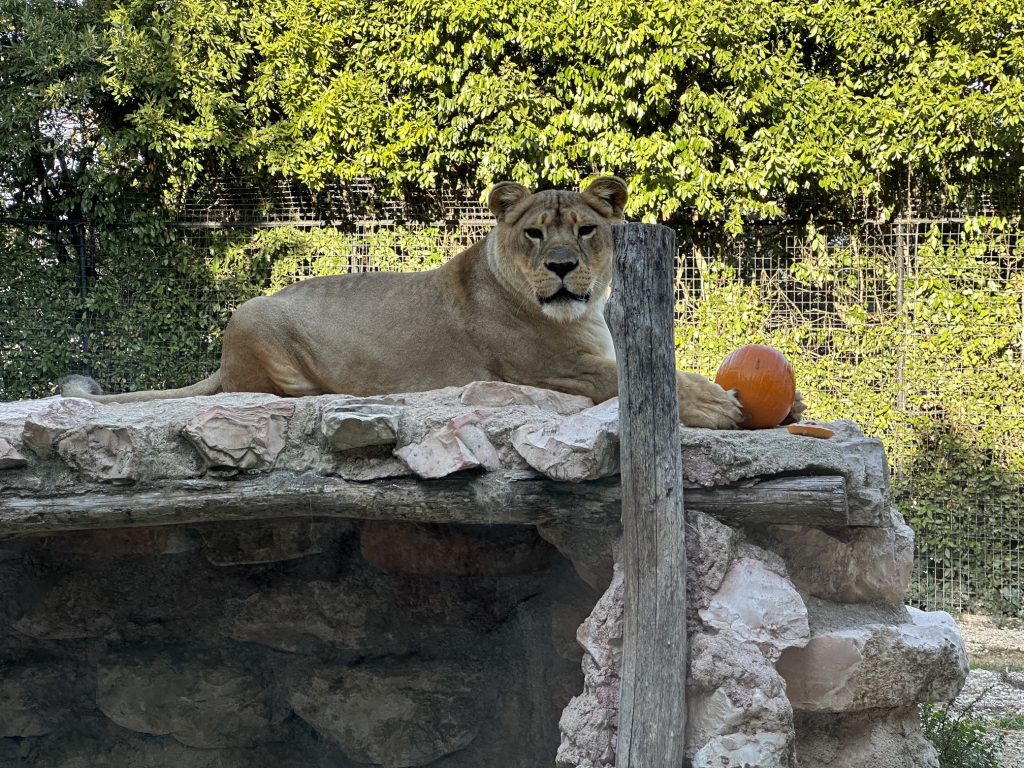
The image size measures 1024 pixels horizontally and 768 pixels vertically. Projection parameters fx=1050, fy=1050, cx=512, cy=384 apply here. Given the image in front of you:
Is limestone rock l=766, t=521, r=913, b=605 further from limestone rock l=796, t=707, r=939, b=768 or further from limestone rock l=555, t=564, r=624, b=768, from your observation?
limestone rock l=555, t=564, r=624, b=768

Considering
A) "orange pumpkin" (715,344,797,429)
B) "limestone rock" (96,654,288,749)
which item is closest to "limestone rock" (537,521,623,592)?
"orange pumpkin" (715,344,797,429)

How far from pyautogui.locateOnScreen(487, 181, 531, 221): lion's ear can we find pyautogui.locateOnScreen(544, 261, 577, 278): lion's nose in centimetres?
49

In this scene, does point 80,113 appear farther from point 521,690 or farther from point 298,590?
point 521,690

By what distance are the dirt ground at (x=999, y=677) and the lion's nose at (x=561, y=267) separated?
311 centimetres

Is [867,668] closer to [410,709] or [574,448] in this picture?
[574,448]

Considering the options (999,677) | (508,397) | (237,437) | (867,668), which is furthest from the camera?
(999,677)

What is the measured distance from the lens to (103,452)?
362 centimetres

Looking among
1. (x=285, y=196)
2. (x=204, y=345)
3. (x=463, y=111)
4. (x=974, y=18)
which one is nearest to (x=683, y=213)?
(x=463, y=111)

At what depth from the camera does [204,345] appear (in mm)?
9648

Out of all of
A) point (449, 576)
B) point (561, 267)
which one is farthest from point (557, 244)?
point (449, 576)

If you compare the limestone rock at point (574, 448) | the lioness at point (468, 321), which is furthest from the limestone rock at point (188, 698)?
the limestone rock at point (574, 448)

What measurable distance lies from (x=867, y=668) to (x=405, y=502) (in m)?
1.57

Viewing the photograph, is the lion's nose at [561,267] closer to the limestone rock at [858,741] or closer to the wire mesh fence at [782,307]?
the limestone rock at [858,741]

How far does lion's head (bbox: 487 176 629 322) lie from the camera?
14.5 feet
